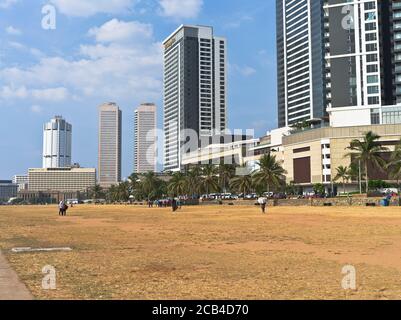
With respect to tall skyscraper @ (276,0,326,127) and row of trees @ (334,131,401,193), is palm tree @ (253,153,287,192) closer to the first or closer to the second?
row of trees @ (334,131,401,193)

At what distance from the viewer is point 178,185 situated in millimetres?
126000

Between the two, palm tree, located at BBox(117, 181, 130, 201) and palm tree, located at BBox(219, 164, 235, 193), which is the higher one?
palm tree, located at BBox(219, 164, 235, 193)

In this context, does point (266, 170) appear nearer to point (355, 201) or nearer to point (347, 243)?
point (355, 201)

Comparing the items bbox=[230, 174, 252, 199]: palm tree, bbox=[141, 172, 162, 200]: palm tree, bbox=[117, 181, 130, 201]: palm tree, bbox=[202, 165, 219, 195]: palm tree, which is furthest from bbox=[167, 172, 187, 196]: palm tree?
bbox=[117, 181, 130, 201]: palm tree

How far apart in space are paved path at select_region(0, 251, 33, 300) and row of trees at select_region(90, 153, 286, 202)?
78.2m

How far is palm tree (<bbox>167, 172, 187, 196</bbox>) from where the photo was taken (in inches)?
4892

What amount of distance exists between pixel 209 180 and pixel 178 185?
16.0 meters

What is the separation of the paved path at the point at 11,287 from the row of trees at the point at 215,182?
78.2 metres

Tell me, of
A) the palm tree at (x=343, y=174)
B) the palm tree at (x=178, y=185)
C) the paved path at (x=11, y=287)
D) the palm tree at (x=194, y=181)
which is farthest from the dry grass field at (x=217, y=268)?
the palm tree at (x=178, y=185)

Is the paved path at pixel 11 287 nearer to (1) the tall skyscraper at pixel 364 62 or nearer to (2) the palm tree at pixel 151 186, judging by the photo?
(1) the tall skyscraper at pixel 364 62

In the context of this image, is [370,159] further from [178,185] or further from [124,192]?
[124,192]

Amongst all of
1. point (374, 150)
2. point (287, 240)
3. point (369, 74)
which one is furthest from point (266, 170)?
point (287, 240)

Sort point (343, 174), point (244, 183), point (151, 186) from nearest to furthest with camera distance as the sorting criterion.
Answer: point (244, 183) → point (343, 174) → point (151, 186)

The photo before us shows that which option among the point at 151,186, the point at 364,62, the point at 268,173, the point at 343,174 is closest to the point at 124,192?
the point at 151,186
